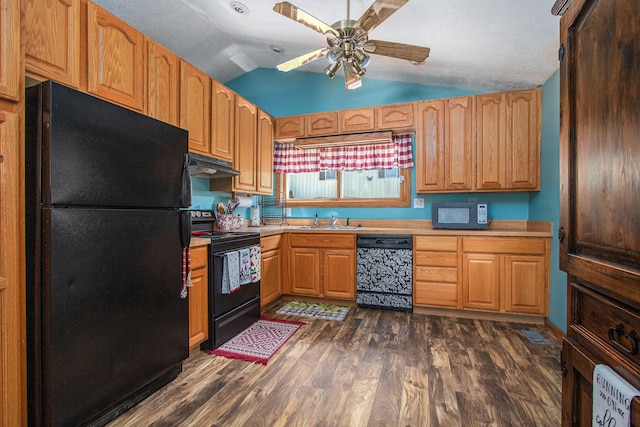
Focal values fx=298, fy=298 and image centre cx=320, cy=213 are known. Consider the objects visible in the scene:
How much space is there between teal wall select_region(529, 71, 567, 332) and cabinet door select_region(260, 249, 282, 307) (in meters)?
2.66

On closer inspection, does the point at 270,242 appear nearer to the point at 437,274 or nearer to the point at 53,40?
the point at 437,274

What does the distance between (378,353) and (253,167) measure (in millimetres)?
2393

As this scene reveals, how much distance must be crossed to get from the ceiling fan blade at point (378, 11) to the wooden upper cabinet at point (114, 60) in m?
1.51

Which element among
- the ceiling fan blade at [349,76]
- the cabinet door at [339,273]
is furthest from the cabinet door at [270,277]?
the ceiling fan blade at [349,76]

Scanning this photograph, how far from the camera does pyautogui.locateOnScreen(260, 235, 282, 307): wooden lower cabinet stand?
308 centimetres

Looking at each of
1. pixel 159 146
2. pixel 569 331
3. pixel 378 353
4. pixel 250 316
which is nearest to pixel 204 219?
pixel 250 316

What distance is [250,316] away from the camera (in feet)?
9.09

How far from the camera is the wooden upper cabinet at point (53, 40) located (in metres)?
1.46

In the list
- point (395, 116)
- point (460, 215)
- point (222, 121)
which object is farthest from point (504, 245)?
point (222, 121)

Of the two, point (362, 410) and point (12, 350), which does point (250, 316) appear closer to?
point (362, 410)

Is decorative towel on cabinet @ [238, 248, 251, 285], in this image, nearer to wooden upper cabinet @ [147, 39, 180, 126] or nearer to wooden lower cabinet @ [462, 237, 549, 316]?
wooden upper cabinet @ [147, 39, 180, 126]

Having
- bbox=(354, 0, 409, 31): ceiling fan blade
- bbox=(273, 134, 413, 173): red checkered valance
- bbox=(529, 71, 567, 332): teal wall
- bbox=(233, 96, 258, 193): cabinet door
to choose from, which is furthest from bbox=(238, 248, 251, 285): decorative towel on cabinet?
bbox=(529, 71, 567, 332): teal wall

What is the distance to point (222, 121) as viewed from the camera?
2.94 m

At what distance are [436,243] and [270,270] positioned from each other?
177cm
